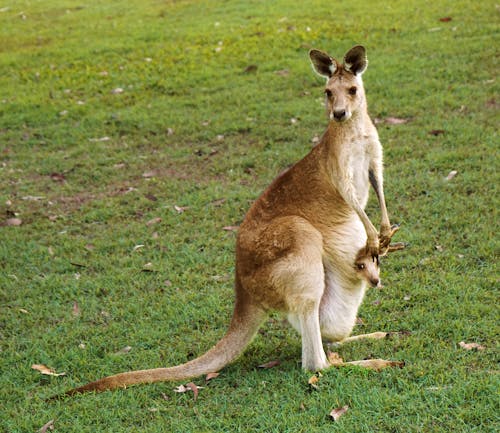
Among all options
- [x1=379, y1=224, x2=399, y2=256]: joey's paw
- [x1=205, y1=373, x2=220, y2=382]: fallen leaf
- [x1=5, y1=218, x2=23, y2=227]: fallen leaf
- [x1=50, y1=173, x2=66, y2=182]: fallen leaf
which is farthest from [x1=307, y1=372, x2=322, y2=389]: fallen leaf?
[x1=50, y1=173, x2=66, y2=182]: fallen leaf

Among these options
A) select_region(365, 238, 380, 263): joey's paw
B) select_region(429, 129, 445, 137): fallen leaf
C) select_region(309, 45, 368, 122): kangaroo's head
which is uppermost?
select_region(309, 45, 368, 122): kangaroo's head

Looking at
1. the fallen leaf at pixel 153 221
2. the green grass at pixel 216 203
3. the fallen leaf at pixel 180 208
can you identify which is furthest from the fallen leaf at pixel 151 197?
the fallen leaf at pixel 153 221

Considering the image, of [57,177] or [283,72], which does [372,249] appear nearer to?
[57,177]

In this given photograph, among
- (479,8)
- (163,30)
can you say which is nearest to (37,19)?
(163,30)

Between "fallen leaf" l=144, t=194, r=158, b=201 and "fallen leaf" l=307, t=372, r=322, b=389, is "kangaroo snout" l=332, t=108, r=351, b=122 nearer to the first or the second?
"fallen leaf" l=307, t=372, r=322, b=389

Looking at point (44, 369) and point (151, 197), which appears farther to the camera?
point (151, 197)

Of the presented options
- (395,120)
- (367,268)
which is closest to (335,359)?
(367,268)

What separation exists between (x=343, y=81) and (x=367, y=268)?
965mm

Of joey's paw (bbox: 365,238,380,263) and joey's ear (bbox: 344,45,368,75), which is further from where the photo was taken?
joey's paw (bbox: 365,238,380,263)

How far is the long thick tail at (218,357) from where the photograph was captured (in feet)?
12.2

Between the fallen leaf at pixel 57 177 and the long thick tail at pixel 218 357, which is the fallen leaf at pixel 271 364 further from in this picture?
the fallen leaf at pixel 57 177

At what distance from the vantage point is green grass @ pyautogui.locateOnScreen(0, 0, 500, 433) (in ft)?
11.8

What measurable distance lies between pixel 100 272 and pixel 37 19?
9524 mm

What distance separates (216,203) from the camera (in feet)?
21.4
